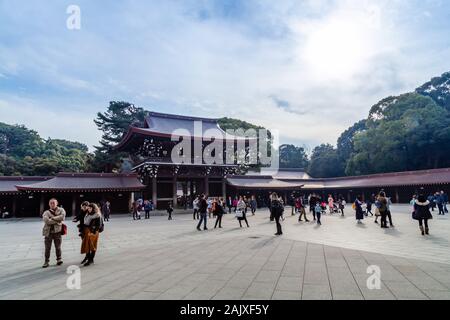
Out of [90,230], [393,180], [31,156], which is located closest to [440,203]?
[393,180]

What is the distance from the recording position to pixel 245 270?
5.91 m

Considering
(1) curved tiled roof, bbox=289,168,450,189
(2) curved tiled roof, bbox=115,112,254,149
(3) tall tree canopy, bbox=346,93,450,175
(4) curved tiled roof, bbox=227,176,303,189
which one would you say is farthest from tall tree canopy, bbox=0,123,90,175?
(3) tall tree canopy, bbox=346,93,450,175

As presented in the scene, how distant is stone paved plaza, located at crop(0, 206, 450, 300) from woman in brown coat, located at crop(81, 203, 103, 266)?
389mm

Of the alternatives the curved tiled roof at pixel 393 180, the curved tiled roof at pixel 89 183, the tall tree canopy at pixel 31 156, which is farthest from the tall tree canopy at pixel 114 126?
the curved tiled roof at pixel 393 180

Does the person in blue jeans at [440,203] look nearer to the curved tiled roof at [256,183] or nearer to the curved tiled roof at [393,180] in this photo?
the curved tiled roof at [393,180]

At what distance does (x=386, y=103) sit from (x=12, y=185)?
52352mm

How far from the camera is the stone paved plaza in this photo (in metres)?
4.57

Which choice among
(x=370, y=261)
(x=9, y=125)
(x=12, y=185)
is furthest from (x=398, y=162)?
(x=9, y=125)

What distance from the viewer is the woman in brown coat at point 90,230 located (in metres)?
6.76

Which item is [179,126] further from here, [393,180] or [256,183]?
[393,180]

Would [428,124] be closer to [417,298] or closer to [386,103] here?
[386,103]

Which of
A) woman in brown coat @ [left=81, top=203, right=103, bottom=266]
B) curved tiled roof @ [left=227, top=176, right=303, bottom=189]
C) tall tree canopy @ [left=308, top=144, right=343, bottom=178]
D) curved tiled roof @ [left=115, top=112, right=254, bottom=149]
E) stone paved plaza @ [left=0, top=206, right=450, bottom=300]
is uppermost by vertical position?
curved tiled roof @ [left=115, top=112, right=254, bottom=149]

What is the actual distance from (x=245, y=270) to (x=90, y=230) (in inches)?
153

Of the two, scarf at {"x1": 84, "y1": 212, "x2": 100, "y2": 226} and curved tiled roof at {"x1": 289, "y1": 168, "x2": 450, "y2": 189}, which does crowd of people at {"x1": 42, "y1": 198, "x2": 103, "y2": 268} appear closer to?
scarf at {"x1": 84, "y1": 212, "x2": 100, "y2": 226}
